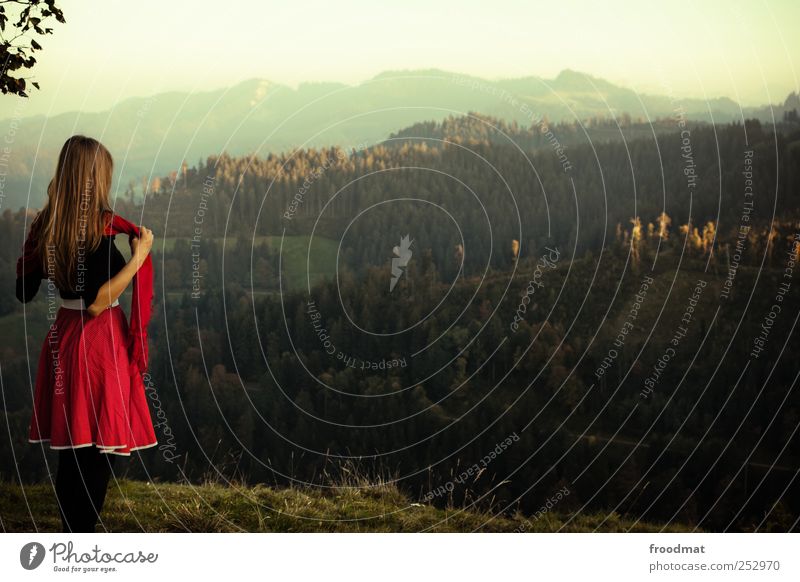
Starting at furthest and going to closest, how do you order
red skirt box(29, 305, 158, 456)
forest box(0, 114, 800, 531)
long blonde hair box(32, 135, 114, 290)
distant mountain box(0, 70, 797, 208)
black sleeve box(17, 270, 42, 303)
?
1. forest box(0, 114, 800, 531)
2. distant mountain box(0, 70, 797, 208)
3. black sleeve box(17, 270, 42, 303)
4. red skirt box(29, 305, 158, 456)
5. long blonde hair box(32, 135, 114, 290)

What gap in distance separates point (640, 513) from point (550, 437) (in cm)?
212

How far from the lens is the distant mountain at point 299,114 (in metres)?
17.5

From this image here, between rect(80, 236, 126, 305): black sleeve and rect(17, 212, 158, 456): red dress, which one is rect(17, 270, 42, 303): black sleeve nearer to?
rect(17, 212, 158, 456): red dress

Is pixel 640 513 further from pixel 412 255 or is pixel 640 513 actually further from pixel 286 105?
pixel 286 105

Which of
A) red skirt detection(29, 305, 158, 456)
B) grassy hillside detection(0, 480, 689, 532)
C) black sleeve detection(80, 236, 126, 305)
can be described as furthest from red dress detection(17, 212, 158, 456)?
grassy hillside detection(0, 480, 689, 532)

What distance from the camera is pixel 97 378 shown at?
29.3 feet

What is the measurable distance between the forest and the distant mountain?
1.05 feet

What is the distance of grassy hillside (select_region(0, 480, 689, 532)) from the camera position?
37.8 feet

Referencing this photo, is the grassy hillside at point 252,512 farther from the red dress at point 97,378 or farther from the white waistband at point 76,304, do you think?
the white waistband at point 76,304

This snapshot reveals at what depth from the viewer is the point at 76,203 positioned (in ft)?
28.8

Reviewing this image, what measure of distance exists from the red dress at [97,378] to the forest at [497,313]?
30.7 ft

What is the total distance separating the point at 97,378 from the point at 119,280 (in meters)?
0.82
